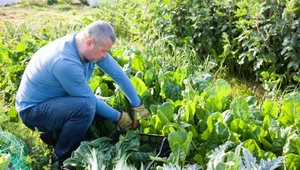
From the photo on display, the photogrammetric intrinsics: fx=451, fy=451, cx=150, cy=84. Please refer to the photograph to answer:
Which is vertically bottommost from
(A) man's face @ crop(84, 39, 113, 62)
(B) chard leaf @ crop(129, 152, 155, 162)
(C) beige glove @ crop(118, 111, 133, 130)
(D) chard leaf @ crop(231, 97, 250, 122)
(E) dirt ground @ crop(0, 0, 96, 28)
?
(E) dirt ground @ crop(0, 0, 96, 28)

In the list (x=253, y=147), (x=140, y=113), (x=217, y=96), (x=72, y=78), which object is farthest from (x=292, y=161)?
(x=72, y=78)

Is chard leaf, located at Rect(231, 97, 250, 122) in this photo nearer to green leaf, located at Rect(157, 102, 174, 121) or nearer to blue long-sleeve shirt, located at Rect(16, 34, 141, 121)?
green leaf, located at Rect(157, 102, 174, 121)

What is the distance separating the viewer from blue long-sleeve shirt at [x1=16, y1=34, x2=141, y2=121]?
3355mm

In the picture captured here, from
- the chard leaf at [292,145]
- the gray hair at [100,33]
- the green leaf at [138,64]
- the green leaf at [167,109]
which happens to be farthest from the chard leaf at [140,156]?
the green leaf at [138,64]

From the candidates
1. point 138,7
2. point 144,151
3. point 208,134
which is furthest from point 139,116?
point 138,7

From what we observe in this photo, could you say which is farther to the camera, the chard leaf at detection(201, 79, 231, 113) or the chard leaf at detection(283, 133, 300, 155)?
the chard leaf at detection(201, 79, 231, 113)

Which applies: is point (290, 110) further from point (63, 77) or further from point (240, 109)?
point (63, 77)

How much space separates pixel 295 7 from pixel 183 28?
1.53m

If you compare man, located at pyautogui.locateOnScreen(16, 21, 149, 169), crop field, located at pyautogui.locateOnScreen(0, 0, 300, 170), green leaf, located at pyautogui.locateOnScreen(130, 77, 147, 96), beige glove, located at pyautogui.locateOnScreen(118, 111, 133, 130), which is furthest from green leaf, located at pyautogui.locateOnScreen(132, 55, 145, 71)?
beige glove, located at pyautogui.locateOnScreen(118, 111, 133, 130)

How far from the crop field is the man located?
0.54 ft

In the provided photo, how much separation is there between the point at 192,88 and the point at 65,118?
107 centimetres

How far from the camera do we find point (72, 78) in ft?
11.0

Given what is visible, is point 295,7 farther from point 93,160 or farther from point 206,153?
point 93,160

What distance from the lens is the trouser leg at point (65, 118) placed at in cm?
349
